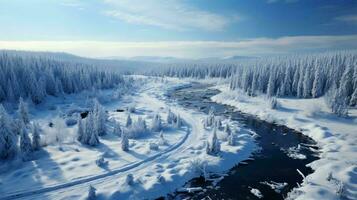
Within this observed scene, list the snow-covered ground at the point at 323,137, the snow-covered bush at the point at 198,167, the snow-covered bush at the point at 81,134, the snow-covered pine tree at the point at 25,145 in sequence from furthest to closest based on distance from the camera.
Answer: the snow-covered bush at the point at 81,134
the snow-covered pine tree at the point at 25,145
the snow-covered bush at the point at 198,167
the snow-covered ground at the point at 323,137

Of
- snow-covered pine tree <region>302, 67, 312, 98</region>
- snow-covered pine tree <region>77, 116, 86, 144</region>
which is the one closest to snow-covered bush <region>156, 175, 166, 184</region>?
snow-covered pine tree <region>77, 116, 86, 144</region>

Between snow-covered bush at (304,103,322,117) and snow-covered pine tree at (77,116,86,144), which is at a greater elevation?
snow-covered bush at (304,103,322,117)

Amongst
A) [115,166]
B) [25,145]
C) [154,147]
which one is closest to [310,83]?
[154,147]

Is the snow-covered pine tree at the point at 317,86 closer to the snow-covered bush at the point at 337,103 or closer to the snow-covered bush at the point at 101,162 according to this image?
the snow-covered bush at the point at 337,103

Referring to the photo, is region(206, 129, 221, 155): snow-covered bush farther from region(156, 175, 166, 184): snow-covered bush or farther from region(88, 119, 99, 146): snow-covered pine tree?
region(88, 119, 99, 146): snow-covered pine tree

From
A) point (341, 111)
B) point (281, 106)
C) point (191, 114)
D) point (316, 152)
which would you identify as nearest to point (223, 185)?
point (316, 152)

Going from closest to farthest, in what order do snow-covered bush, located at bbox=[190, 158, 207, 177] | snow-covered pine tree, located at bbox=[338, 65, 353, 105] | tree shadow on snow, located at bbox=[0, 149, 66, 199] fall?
tree shadow on snow, located at bbox=[0, 149, 66, 199]
snow-covered bush, located at bbox=[190, 158, 207, 177]
snow-covered pine tree, located at bbox=[338, 65, 353, 105]

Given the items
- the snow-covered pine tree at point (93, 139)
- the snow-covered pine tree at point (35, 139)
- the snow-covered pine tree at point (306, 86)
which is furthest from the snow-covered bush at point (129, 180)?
the snow-covered pine tree at point (306, 86)

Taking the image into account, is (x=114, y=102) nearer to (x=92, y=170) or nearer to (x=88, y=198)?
(x=92, y=170)

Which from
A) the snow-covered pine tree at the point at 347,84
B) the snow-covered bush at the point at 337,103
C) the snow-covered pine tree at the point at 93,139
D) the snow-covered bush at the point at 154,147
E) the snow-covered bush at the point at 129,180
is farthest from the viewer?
the snow-covered pine tree at the point at 347,84
